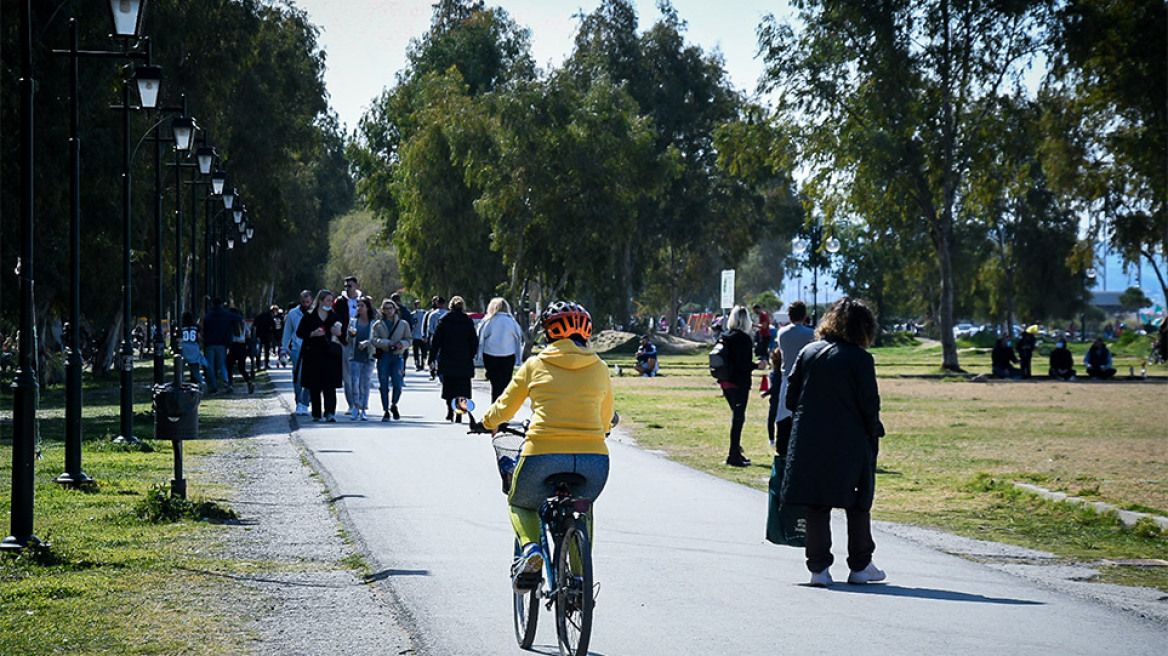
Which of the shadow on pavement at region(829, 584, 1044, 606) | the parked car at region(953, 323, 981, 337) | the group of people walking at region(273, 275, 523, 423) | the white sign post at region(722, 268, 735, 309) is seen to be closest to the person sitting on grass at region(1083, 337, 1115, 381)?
the white sign post at region(722, 268, 735, 309)

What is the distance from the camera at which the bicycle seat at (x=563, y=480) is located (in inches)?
275

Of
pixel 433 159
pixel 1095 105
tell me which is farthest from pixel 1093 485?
pixel 433 159

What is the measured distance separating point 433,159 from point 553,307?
51.6 m

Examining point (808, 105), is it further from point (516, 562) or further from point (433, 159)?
point (516, 562)

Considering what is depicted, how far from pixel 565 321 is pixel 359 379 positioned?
17.0 meters

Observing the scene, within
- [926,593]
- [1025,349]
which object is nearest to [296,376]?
[926,593]

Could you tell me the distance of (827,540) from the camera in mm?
8945

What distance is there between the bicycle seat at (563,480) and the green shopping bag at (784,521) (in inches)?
98.6

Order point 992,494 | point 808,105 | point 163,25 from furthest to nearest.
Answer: point 808,105, point 163,25, point 992,494

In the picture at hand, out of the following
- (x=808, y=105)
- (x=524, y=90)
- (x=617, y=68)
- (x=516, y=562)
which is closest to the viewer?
(x=516, y=562)

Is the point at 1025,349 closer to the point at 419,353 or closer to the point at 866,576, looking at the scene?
the point at 419,353

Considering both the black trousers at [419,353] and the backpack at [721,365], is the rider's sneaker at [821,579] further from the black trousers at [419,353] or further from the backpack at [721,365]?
the black trousers at [419,353]

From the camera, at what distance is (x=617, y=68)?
74.0 m

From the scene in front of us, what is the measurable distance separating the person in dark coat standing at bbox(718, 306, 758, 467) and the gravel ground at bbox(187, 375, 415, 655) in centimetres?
444
